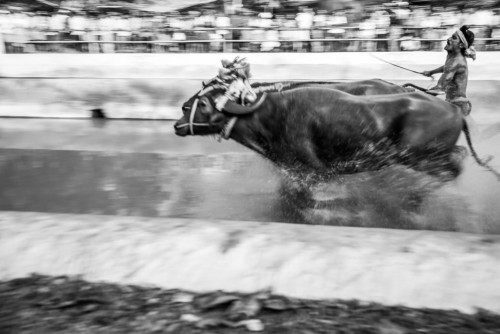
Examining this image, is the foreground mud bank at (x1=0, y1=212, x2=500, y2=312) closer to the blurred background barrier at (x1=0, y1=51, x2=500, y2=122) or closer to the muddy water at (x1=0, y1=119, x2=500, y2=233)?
the muddy water at (x1=0, y1=119, x2=500, y2=233)

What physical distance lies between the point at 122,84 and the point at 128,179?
698cm

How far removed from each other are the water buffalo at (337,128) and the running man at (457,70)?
1.63 meters

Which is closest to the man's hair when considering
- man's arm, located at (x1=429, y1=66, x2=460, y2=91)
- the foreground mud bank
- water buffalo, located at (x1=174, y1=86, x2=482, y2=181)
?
man's arm, located at (x1=429, y1=66, x2=460, y2=91)

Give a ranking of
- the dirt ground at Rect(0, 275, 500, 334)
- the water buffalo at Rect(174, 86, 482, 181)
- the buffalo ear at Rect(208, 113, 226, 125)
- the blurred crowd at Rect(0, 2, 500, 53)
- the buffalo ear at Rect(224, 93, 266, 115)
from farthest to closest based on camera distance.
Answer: the blurred crowd at Rect(0, 2, 500, 53)
the buffalo ear at Rect(208, 113, 226, 125)
the buffalo ear at Rect(224, 93, 266, 115)
the water buffalo at Rect(174, 86, 482, 181)
the dirt ground at Rect(0, 275, 500, 334)

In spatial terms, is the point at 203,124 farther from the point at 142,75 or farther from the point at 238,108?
the point at 142,75

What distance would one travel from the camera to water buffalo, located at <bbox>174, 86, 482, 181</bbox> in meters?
4.65

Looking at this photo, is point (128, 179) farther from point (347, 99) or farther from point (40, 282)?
point (40, 282)

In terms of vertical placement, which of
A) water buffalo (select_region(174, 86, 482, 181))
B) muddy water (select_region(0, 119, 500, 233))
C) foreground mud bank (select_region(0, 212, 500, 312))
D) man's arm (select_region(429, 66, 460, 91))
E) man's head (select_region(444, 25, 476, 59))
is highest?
man's head (select_region(444, 25, 476, 59))

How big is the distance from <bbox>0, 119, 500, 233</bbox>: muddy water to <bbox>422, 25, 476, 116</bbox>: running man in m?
0.81

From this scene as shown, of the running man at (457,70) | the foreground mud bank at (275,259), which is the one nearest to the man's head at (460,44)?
the running man at (457,70)

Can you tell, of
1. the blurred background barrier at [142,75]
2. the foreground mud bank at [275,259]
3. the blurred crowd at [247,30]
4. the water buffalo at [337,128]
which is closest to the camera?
the foreground mud bank at [275,259]

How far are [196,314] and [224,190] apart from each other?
11.9 ft

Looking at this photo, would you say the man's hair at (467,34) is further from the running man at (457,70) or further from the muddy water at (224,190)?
the muddy water at (224,190)

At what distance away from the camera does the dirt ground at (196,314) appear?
2.29m
